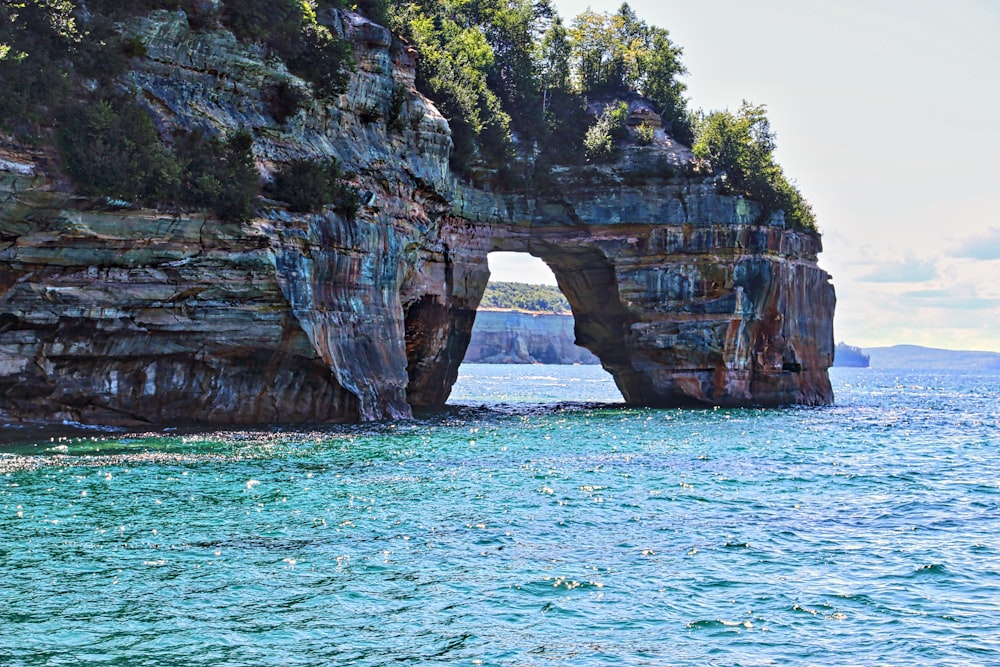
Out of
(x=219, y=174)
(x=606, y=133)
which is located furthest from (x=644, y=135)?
(x=219, y=174)

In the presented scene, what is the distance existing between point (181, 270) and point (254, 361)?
4942mm

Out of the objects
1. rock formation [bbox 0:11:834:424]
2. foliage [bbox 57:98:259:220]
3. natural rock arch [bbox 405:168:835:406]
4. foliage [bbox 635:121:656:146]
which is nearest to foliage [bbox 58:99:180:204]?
foliage [bbox 57:98:259:220]

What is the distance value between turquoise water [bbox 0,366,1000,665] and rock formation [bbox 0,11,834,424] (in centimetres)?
373

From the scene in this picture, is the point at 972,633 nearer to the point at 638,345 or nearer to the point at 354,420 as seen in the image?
the point at 354,420

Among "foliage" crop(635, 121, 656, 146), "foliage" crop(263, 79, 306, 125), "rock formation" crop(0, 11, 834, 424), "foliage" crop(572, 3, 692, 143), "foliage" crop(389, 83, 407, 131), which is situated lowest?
"rock formation" crop(0, 11, 834, 424)

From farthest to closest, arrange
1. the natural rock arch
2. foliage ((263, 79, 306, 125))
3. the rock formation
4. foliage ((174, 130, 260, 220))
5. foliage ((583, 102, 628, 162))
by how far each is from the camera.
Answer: foliage ((583, 102, 628, 162)) → the natural rock arch → foliage ((263, 79, 306, 125)) → foliage ((174, 130, 260, 220)) → the rock formation

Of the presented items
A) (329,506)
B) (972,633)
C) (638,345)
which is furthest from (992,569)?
(638,345)

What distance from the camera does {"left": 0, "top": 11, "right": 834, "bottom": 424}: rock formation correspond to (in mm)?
32438

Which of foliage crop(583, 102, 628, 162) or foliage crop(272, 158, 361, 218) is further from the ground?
foliage crop(583, 102, 628, 162)

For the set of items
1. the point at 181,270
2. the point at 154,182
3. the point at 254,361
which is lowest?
the point at 254,361

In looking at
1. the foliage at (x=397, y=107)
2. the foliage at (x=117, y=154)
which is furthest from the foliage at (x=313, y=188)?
the foliage at (x=397, y=107)

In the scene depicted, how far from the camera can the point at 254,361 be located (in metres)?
37.0

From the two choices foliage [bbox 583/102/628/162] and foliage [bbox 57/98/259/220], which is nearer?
foliage [bbox 57/98/259/220]

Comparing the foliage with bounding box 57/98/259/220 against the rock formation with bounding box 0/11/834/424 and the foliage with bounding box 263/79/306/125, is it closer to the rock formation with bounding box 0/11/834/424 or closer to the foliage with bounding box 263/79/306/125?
the rock formation with bounding box 0/11/834/424
